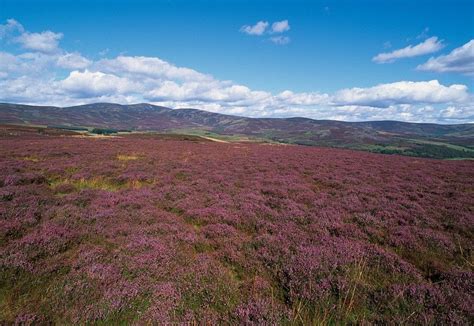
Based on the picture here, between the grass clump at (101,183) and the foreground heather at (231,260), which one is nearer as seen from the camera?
the foreground heather at (231,260)

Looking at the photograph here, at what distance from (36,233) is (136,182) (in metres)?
7.14

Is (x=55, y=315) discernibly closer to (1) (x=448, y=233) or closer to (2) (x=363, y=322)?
(2) (x=363, y=322)

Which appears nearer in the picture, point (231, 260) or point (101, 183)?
point (231, 260)

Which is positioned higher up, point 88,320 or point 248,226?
point 88,320

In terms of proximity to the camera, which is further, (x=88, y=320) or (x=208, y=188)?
(x=208, y=188)

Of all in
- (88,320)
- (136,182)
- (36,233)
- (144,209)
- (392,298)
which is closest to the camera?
(88,320)

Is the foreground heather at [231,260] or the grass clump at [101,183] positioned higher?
the foreground heather at [231,260]

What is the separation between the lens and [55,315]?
3.23 m

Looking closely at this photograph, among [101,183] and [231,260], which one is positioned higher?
[231,260]

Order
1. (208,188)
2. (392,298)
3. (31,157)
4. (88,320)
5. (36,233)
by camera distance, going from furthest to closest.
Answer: (31,157), (208,188), (36,233), (392,298), (88,320)

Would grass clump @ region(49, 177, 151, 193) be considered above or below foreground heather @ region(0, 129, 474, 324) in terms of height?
below

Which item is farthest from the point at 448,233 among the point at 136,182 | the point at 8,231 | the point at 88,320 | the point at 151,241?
the point at 136,182

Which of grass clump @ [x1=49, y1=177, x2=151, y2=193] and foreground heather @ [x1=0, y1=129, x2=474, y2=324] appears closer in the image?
foreground heather @ [x1=0, y1=129, x2=474, y2=324]

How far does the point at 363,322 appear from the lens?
320 cm
